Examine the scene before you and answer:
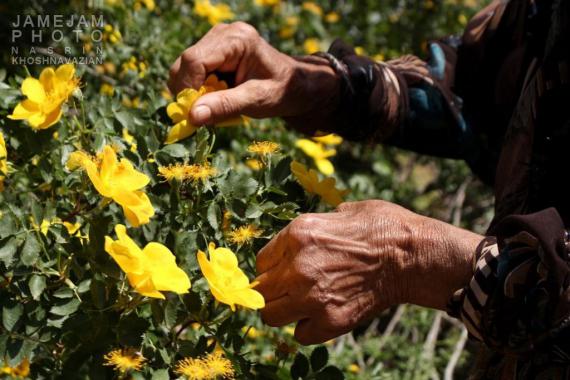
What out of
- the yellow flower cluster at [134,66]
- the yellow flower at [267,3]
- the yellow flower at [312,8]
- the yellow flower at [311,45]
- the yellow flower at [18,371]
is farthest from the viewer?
the yellow flower at [312,8]

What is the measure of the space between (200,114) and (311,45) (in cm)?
177

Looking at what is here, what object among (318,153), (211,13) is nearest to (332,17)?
(211,13)

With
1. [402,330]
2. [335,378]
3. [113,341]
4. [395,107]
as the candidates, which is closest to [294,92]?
[395,107]

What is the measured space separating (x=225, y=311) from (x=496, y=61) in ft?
3.06

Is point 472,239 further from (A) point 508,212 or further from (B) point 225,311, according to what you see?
(B) point 225,311

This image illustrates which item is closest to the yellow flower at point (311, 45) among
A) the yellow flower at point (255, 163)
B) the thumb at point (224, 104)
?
the yellow flower at point (255, 163)

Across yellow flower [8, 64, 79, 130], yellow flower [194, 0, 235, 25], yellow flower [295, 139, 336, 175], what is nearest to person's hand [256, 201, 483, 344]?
yellow flower [8, 64, 79, 130]

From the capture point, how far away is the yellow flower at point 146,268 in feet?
3.34

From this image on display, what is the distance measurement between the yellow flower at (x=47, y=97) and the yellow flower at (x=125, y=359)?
0.40 meters

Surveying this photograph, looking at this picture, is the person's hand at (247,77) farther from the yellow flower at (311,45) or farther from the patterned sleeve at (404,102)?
Result: the yellow flower at (311,45)

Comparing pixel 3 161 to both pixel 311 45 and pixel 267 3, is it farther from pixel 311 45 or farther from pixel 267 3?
pixel 267 3

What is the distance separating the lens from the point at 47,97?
132 centimetres

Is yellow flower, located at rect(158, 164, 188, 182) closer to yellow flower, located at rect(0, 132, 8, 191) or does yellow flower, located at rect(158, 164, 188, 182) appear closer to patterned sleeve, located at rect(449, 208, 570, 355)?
yellow flower, located at rect(0, 132, 8, 191)

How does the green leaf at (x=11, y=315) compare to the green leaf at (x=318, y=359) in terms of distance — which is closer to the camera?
the green leaf at (x=11, y=315)
